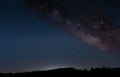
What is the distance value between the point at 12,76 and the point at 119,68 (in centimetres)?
2457

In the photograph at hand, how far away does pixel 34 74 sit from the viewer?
67.8 metres

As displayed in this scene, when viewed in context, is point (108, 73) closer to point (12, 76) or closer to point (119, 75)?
point (119, 75)

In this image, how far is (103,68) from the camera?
64688 mm

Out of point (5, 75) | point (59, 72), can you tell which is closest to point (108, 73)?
point (59, 72)

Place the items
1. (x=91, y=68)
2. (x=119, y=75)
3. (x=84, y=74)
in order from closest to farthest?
(x=119, y=75)
(x=84, y=74)
(x=91, y=68)

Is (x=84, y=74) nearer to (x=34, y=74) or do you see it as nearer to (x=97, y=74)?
(x=97, y=74)

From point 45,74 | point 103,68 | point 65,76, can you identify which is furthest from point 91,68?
point 45,74

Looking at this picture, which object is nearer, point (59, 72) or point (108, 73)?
point (108, 73)

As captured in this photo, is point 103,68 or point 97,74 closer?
point 97,74

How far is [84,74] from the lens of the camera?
6012 centimetres

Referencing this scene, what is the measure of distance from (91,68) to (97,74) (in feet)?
18.9

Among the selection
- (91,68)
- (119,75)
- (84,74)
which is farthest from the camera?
(91,68)

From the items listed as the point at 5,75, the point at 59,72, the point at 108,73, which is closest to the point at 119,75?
the point at 108,73

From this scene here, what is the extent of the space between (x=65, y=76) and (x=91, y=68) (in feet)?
21.8
